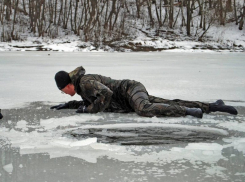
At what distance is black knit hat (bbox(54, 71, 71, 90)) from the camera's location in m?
3.96

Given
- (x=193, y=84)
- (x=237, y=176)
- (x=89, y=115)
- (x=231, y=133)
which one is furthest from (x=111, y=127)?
(x=193, y=84)

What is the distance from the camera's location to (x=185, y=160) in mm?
2451

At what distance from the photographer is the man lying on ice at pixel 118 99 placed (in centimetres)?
400

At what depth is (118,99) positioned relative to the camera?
435cm

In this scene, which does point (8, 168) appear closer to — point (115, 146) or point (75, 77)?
point (115, 146)

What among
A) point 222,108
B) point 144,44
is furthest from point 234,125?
point 144,44

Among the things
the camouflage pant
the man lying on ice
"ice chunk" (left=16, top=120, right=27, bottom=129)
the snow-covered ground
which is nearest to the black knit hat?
the man lying on ice

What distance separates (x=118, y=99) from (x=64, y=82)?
0.65 meters

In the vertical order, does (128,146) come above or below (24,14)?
below

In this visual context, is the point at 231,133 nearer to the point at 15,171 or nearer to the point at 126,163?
the point at 126,163

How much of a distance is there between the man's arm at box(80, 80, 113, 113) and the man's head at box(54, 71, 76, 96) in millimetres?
130

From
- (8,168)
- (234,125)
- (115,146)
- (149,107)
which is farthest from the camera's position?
(149,107)

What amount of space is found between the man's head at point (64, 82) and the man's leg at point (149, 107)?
1.93ft

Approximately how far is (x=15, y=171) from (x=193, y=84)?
528cm
